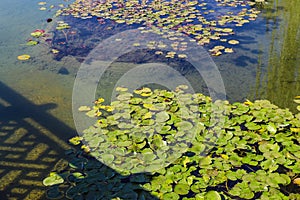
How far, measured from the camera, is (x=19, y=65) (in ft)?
11.9

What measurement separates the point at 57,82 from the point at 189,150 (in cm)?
178

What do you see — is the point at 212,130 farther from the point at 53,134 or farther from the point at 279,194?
the point at 53,134

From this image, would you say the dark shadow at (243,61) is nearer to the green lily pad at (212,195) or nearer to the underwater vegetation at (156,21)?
the underwater vegetation at (156,21)

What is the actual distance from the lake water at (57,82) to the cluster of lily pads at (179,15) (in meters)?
0.19

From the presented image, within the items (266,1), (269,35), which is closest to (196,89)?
(269,35)

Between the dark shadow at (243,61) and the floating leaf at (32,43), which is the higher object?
the floating leaf at (32,43)

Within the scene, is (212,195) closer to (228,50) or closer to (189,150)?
(189,150)

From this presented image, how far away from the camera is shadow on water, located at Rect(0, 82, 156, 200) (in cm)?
200

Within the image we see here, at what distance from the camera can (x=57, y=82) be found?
3.29 metres

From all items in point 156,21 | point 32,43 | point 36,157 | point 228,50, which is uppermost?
point 156,21

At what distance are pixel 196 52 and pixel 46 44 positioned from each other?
6.69 feet

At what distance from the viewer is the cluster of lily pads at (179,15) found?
4.05 meters

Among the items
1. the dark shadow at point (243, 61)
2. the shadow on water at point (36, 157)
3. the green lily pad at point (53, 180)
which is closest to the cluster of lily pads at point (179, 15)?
the dark shadow at point (243, 61)

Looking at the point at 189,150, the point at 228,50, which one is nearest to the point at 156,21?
the point at 228,50
